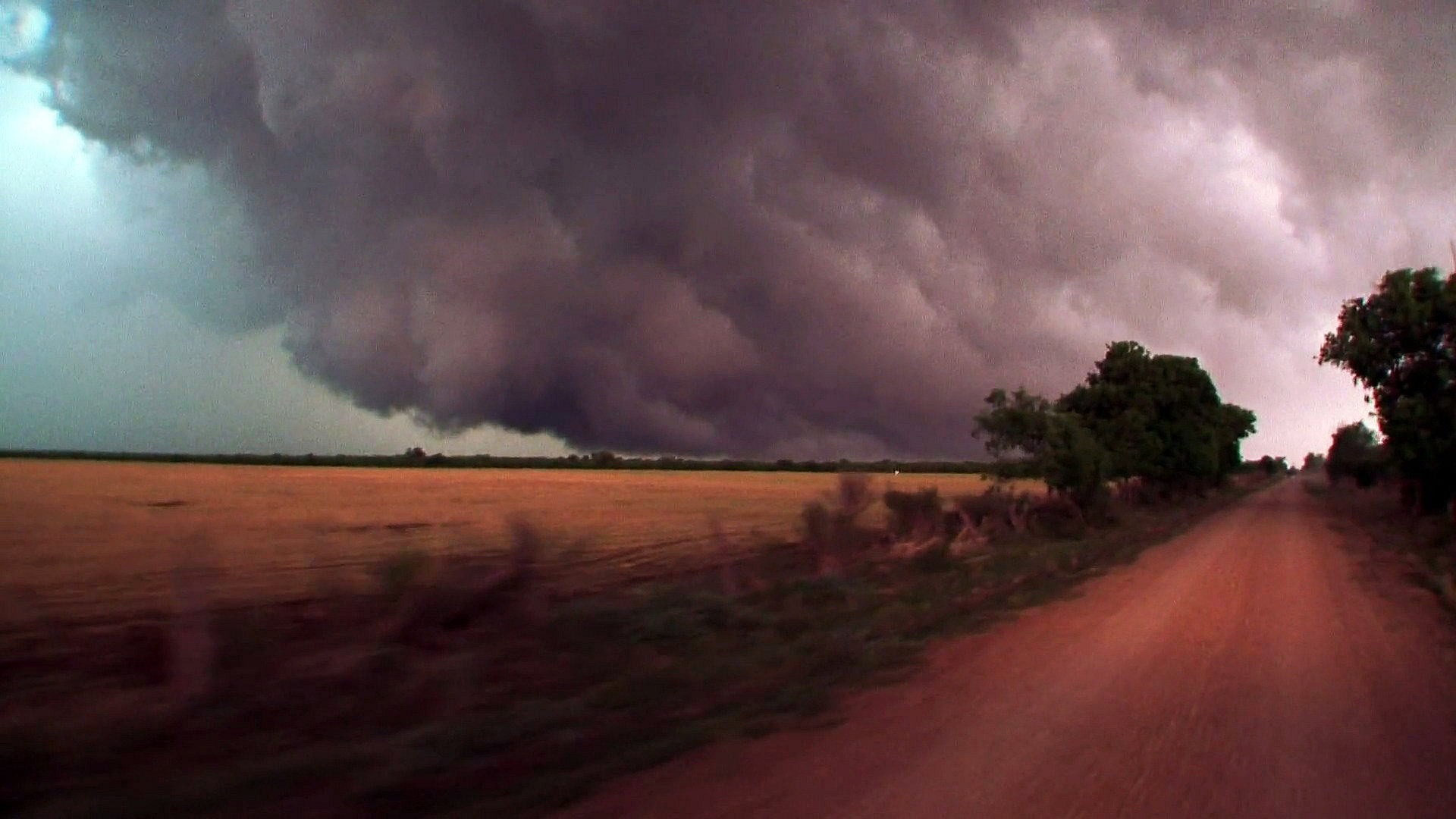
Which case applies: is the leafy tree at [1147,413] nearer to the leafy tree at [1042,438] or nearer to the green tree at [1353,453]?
the leafy tree at [1042,438]

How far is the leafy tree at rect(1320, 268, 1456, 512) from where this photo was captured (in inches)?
1437

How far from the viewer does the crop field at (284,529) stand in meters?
18.0

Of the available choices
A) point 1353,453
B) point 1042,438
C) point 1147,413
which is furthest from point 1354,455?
point 1042,438

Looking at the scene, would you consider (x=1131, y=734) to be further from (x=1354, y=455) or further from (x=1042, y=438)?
(x=1354, y=455)

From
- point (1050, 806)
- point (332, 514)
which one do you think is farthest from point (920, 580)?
point (332, 514)

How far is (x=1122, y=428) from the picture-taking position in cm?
4662

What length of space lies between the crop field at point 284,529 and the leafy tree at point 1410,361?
1779 cm

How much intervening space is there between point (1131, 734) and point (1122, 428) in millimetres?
40584

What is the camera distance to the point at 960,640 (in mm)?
14016

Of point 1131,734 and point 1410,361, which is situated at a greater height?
point 1410,361

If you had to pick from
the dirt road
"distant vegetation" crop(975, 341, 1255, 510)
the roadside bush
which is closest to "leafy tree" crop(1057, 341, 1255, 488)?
"distant vegetation" crop(975, 341, 1255, 510)

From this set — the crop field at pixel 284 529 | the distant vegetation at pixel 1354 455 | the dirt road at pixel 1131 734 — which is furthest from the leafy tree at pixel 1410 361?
the distant vegetation at pixel 1354 455

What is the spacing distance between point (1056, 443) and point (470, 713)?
29.3 meters

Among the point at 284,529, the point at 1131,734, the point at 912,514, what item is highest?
the point at 912,514
